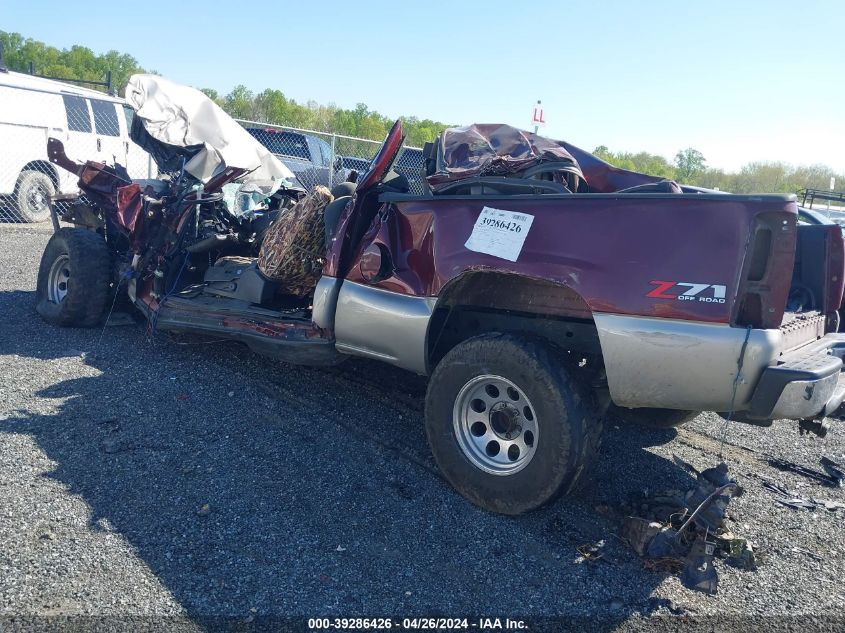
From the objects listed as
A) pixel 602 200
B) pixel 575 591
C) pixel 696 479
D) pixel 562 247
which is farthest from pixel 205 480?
pixel 696 479

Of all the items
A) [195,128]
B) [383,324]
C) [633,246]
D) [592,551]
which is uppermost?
[195,128]

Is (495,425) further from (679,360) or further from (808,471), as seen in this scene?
(808,471)

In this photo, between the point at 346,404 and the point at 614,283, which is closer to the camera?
the point at 614,283

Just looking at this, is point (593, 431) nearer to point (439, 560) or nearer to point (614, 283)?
point (614, 283)

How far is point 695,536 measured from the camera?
3152 mm

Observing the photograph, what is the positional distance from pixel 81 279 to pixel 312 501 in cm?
377

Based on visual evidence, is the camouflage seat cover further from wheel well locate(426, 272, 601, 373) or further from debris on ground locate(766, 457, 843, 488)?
debris on ground locate(766, 457, 843, 488)

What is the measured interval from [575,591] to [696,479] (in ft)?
5.24

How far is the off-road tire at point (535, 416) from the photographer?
3178 mm

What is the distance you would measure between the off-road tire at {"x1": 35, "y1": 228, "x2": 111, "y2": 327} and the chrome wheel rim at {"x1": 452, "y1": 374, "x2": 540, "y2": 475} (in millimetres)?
4098

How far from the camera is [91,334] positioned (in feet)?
20.2

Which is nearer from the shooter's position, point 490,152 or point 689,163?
point 490,152

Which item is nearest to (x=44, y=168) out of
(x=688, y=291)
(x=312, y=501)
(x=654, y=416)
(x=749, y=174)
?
(x=312, y=501)

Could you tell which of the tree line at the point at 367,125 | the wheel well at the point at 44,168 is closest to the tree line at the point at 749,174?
the tree line at the point at 367,125
